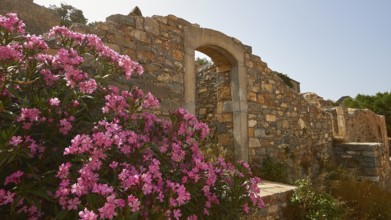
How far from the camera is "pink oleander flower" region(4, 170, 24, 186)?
4.84 ft

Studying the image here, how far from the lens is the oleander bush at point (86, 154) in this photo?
57.2 inches

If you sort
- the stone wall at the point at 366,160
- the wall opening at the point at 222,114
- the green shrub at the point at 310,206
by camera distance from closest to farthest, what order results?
the green shrub at the point at 310,206, the wall opening at the point at 222,114, the stone wall at the point at 366,160

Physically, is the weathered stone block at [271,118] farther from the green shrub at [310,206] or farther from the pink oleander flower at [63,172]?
the pink oleander flower at [63,172]

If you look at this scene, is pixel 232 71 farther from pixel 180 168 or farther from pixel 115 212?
pixel 115 212

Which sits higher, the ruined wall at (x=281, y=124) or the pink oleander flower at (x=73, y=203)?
the ruined wall at (x=281, y=124)

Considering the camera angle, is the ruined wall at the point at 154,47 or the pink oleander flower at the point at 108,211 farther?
the ruined wall at the point at 154,47

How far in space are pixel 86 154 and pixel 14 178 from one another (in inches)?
14.1

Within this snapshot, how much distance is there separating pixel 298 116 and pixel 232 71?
7.87 feet

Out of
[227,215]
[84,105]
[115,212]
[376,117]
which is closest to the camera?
[115,212]

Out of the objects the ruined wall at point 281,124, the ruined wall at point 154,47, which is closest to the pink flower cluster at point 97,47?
the ruined wall at point 154,47

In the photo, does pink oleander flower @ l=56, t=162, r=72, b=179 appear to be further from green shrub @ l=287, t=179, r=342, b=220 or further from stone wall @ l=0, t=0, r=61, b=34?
stone wall @ l=0, t=0, r=61, b=34

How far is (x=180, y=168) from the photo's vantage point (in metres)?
2.06

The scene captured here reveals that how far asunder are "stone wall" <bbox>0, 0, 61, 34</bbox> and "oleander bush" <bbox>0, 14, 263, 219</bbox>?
10960 millimetres

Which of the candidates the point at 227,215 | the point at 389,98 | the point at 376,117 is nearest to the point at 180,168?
the point at 227,215
